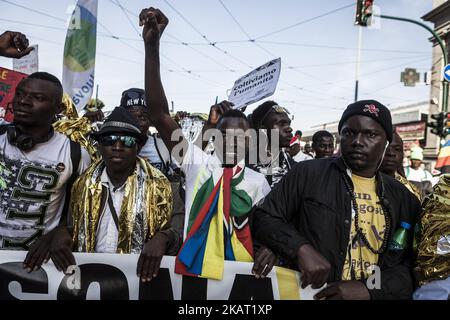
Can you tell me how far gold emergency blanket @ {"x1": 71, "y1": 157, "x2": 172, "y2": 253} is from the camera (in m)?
2.40

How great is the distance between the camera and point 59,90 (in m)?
2.70

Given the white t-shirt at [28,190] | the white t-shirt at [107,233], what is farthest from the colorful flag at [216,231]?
the white t-shirt at [28,190]

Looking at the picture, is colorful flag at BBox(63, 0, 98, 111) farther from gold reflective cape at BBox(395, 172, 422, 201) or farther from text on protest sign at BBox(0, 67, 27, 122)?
gold reflective cape at BBox(395, 172, 422, 201)

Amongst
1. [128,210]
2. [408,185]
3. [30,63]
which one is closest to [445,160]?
[408,185]

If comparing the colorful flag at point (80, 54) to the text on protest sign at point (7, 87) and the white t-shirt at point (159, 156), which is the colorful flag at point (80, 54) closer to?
the text on protest sign at point (7, 87)

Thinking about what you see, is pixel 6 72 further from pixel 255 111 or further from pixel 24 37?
pixel 255 111

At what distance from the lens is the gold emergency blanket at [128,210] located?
7.88 ft

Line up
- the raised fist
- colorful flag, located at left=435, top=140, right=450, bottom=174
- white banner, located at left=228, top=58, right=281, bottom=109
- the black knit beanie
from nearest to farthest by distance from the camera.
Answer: the black knit beanie
the raised fist
colorful flag, located at left=435, top=140, right=450, bottom=174
white banner, located at left=228, top=58, right=281, bottom=109

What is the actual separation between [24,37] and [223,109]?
5.39 ft

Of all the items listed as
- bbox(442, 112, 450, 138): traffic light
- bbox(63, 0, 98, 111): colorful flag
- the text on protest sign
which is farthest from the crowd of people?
bbox(442, 112, 450, 138): traffic light

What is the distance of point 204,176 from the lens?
2502 millimetres

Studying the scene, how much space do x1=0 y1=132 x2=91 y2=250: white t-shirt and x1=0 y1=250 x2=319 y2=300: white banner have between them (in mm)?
190

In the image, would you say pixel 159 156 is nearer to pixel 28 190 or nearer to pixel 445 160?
pixel 28 190
